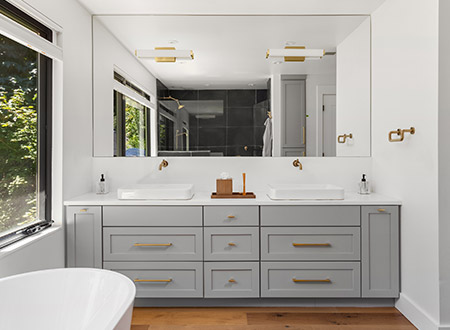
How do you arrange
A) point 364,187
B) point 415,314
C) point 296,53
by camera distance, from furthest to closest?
point 296,53 < point 364,187 < point 415,314

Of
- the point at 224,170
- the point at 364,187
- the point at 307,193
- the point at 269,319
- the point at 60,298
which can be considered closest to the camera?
the point at 60,298

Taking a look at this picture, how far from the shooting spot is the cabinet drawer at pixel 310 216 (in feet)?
8.11

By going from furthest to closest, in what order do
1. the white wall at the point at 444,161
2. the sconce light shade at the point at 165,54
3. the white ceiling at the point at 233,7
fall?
the sconce light shade at the point at 165,54 < the white ceiling at the point at 233,7 < the white wall at the point at 444,161

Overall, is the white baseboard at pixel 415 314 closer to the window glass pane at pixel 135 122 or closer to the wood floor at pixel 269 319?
the wood floor at pixel 269 319

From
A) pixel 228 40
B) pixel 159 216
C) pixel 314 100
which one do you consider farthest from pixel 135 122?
pixel 314 100

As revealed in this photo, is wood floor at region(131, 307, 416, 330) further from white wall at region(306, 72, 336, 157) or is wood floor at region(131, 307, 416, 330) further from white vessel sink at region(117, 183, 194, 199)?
white wall at region(306, 72, 336, 157)

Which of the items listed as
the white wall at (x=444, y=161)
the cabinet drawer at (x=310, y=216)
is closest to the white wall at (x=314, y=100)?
the cabinet drawer at (x=310, y=216)

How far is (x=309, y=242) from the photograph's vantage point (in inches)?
97.6

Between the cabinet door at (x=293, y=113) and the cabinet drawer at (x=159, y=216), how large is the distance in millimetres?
1073

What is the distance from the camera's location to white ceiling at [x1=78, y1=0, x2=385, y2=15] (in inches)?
108

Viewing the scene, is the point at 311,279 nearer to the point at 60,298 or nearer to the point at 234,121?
the point at 234,121

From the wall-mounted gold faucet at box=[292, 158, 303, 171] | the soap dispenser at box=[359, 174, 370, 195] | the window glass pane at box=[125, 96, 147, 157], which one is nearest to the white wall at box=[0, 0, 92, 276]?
the window glass pane at box=[125, 96, 147, 157]

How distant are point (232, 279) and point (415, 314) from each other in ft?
4.04

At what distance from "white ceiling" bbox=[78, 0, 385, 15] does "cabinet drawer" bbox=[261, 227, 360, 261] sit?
1.76 meters
